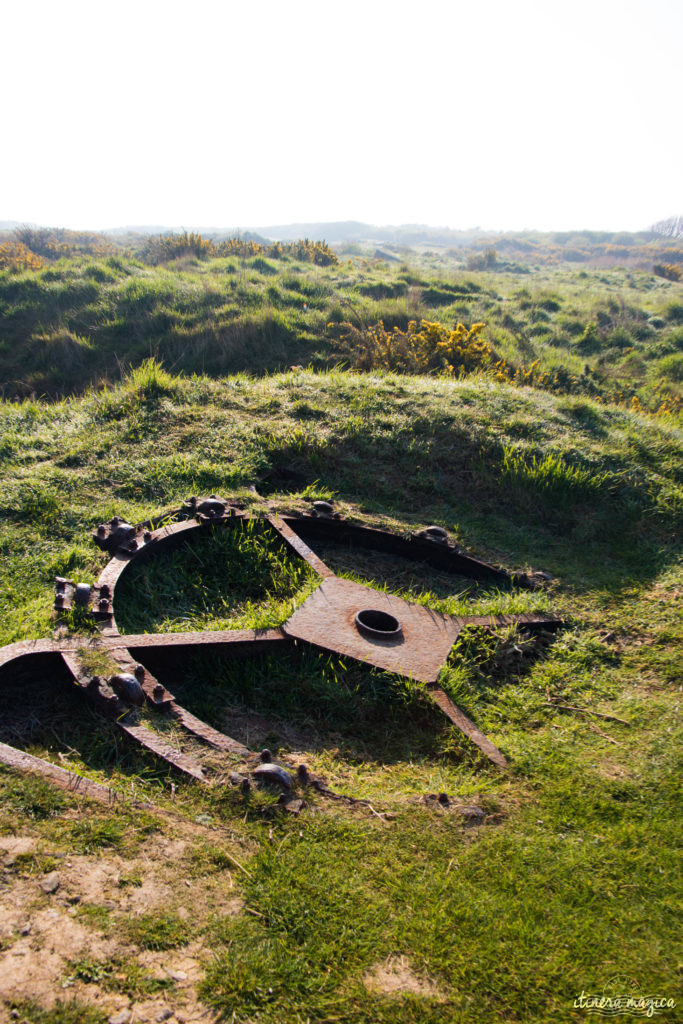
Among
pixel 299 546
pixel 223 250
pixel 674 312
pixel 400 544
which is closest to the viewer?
pixel 299 546

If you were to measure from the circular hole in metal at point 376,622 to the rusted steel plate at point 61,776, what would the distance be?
1.47 metres

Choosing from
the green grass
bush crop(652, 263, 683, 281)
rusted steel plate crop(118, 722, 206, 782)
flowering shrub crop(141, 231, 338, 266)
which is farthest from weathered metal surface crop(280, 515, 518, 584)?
bush crop(652, 263, 683, 281)

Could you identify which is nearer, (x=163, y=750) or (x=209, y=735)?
(x=163, y=750)

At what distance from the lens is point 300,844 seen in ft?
7.01

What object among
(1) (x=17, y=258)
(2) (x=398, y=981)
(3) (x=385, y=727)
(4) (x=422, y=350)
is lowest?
(3) (x=385, y=727)

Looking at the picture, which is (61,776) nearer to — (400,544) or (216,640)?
(216,640)

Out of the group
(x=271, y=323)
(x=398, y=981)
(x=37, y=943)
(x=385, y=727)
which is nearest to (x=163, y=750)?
(x=37, y=943)

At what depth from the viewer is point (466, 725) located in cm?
282

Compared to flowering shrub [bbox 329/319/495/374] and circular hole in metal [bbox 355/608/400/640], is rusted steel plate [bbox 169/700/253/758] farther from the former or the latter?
flowering shrub [bbox 329/319/495/374]

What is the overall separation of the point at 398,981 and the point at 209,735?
1.13 metres

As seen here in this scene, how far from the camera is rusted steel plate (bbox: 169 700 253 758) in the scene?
247 cm

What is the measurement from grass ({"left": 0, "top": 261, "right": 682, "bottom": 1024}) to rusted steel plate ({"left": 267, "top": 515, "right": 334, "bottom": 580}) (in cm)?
9

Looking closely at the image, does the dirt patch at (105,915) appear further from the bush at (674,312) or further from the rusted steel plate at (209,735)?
the bush at (674,312)

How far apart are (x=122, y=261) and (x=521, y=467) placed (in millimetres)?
11855
